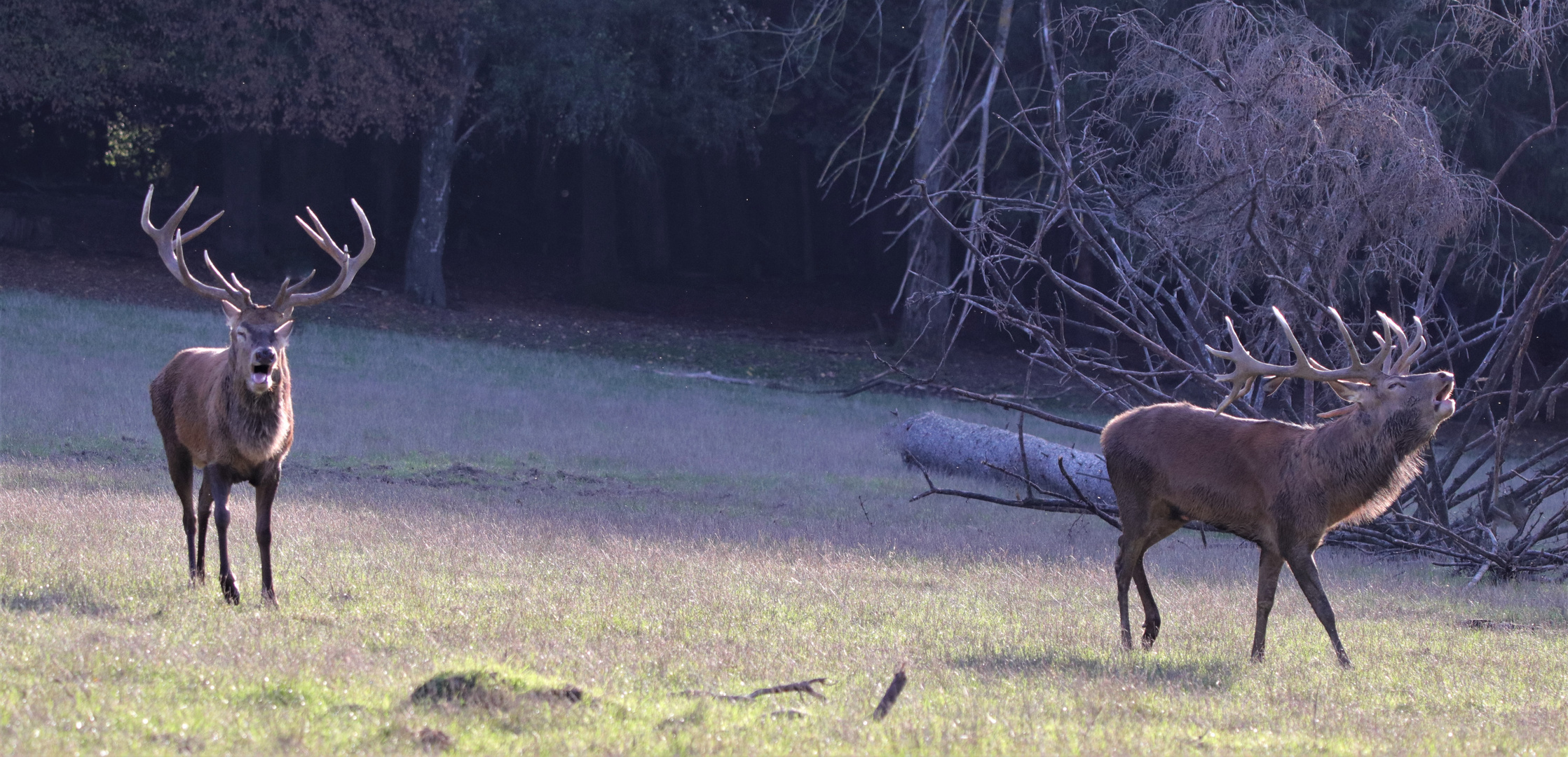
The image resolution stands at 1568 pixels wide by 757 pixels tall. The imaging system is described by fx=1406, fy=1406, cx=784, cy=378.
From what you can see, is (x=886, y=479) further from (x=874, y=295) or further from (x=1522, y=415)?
(x=874, y=295)

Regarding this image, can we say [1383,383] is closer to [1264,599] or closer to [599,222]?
[1264,599]

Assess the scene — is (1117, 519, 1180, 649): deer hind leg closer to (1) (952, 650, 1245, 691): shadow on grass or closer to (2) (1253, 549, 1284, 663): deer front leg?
(1) (952, 650, 1245, 691): shadow on grass

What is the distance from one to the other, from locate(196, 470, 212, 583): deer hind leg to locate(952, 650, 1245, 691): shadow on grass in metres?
4.02

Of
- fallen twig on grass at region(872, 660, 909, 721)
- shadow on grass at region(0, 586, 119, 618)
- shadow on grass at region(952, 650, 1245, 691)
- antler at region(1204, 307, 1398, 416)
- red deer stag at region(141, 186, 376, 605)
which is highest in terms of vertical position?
antler at region(1204, 307, 1398, 416)

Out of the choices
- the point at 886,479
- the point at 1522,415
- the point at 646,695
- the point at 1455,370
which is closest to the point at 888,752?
the point at 646,695

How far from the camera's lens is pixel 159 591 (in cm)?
712

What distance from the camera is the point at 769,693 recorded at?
563 centimetres

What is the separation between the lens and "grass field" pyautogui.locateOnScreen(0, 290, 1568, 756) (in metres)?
5.07

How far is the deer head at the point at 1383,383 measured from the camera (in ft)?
23.1

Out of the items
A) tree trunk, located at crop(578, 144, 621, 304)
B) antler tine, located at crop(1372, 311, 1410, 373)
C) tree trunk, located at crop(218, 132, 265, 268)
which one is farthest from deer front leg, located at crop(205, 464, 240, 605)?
tree trunk, located at crop(578, 144, 621, 304)

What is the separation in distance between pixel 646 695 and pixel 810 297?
99.1 ft

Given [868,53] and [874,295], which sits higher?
[868,53]

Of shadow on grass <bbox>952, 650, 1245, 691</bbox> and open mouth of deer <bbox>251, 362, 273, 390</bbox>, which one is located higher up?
open mouth of deer <bbox>251, 362, 273, 390</bbox>

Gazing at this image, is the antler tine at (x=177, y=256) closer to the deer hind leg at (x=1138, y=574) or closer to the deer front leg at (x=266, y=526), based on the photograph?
the deer front leg at (x=266, y=526)
